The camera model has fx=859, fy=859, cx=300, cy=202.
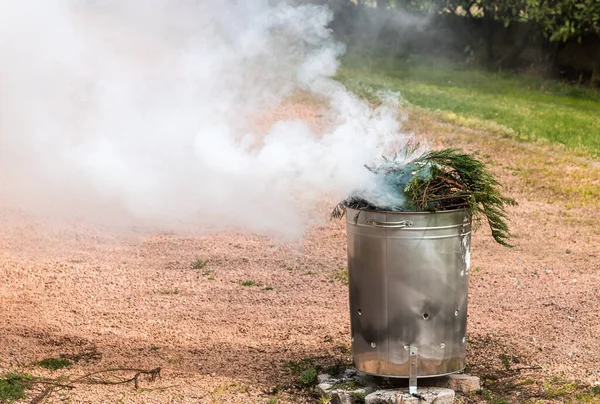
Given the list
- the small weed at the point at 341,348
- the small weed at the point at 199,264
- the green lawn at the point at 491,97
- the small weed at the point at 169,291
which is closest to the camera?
the small weed at the point at 341,348

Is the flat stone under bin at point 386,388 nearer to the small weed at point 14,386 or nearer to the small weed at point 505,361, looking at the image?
the small weed at point 505,361

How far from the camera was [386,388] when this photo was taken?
564 cm

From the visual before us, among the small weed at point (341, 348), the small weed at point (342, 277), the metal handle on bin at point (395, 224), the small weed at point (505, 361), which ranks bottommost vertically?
the small weed at point (505, 361)

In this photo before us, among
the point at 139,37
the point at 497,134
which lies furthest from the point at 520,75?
the point at 139,37

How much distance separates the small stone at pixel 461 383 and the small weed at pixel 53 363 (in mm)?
2714

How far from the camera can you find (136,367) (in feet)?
20.6

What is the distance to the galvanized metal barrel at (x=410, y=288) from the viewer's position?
5234 millimetres

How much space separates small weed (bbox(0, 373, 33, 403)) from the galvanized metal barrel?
2292 mm

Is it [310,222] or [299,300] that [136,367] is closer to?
[299,300]

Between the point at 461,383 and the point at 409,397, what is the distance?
51cm

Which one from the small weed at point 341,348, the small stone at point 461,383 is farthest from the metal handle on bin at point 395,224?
the small weed at point 341,348

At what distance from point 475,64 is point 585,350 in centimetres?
1592

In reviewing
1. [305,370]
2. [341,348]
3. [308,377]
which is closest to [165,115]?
[341,348]

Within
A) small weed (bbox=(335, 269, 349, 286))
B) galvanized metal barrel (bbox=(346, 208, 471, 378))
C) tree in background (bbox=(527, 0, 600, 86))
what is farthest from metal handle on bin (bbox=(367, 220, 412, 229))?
tree in background (bbox=(527, 0, 600, 86))
